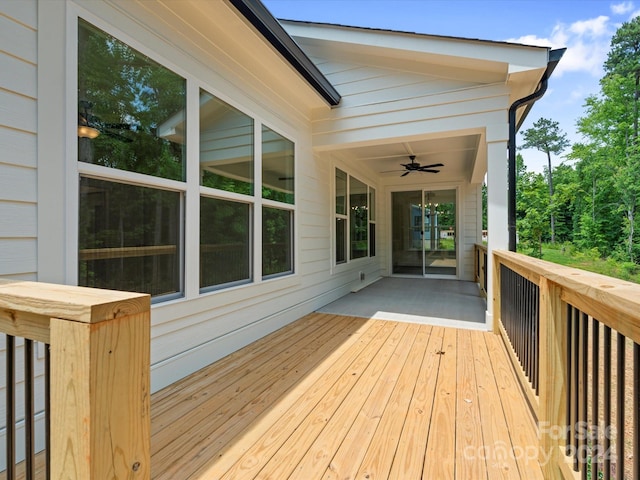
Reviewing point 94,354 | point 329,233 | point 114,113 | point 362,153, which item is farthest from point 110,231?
point 362,153

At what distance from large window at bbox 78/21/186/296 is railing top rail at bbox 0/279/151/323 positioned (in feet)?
3.99

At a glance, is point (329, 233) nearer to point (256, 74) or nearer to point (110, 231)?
point (256, 74)

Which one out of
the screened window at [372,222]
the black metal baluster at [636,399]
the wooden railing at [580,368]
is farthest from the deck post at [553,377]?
the screened window at [372,222]

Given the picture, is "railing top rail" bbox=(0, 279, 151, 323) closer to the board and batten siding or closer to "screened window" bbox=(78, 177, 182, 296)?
"screened window" bbox=(78, 177, 182, 296)

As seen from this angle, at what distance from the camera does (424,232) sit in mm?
7984

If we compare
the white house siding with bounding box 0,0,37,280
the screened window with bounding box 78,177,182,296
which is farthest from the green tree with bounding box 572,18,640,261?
the white house siding with bounding box 0,0,37,280

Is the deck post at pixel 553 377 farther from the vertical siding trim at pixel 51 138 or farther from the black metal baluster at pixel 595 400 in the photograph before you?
the vertical siding trim at pixel 51 138

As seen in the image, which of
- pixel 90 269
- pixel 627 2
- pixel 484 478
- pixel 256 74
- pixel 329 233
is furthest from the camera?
pixel 627 2

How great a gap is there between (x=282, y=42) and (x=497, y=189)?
9.08 ft

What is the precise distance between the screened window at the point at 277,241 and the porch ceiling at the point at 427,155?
2122mm

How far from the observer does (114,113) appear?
1.95 m

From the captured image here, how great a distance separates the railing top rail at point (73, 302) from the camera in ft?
1.90

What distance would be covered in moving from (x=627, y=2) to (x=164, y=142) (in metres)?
23.3

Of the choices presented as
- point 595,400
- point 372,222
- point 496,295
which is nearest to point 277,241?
point 496,295
